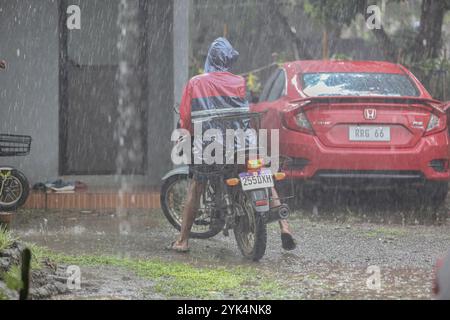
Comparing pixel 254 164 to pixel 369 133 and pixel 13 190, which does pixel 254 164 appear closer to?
pixel 369 133

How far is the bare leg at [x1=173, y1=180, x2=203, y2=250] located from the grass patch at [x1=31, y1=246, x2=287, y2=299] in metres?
0.56

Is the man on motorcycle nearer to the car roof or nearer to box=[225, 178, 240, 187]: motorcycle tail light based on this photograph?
box=[225, 178, 240, 187]: motorcycle tail light

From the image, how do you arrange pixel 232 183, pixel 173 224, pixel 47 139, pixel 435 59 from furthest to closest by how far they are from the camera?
pixel 435 59
pixel 47 139
pixel 173 224
pixel 232 183

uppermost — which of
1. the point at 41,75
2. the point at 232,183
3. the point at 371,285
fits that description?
the point at 41,75

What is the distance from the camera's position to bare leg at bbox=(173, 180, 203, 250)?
8672mm

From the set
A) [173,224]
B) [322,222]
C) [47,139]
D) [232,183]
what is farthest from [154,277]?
[47,139]

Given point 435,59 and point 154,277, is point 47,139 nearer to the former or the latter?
point 154,277

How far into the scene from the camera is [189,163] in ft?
28.6

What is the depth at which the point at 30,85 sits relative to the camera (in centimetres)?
1204

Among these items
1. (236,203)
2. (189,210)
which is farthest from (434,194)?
(189,210)

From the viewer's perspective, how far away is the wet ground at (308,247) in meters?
6.99

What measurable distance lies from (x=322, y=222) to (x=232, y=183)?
249 centimetres

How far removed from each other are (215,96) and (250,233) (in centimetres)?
121

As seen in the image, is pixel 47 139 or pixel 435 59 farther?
pixel 435 59
